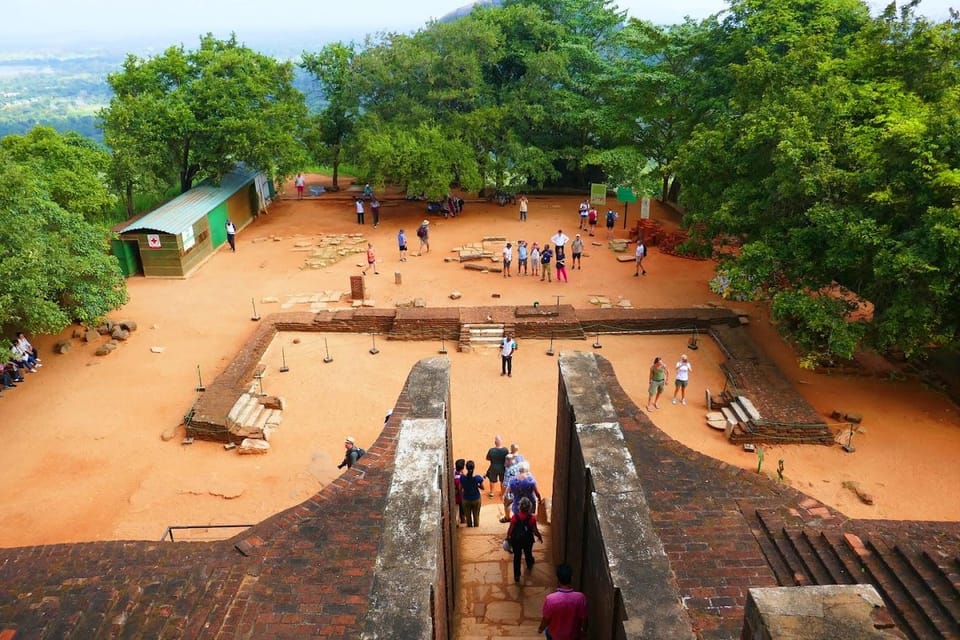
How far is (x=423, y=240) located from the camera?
71.1ft

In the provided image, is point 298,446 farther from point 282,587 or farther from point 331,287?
point 331,287

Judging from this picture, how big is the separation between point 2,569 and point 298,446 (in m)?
5.13

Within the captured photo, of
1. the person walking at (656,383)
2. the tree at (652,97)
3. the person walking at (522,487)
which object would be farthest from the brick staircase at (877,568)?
the tree at (652,97)

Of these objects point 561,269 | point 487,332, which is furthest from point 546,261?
point 487,332

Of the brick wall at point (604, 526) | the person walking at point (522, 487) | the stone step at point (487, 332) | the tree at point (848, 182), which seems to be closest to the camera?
the brick wall at point (604, 526)

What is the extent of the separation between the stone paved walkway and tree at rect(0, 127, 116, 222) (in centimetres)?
1342

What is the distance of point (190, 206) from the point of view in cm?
2183

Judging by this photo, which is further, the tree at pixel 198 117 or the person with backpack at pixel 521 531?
the tree at pixel 198 117

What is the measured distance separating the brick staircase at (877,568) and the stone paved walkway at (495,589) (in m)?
2.63

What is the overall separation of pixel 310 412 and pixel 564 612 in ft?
27.6

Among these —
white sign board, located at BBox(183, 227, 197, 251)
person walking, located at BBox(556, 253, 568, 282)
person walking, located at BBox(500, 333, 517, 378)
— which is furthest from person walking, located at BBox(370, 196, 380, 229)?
person walking, located at BBox(500, 333, 517, 378)

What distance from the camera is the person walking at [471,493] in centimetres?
891

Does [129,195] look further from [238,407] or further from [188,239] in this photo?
[238,407]

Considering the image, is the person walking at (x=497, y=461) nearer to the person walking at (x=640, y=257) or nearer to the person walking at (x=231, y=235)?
the person walking at (x=640, y=257)
